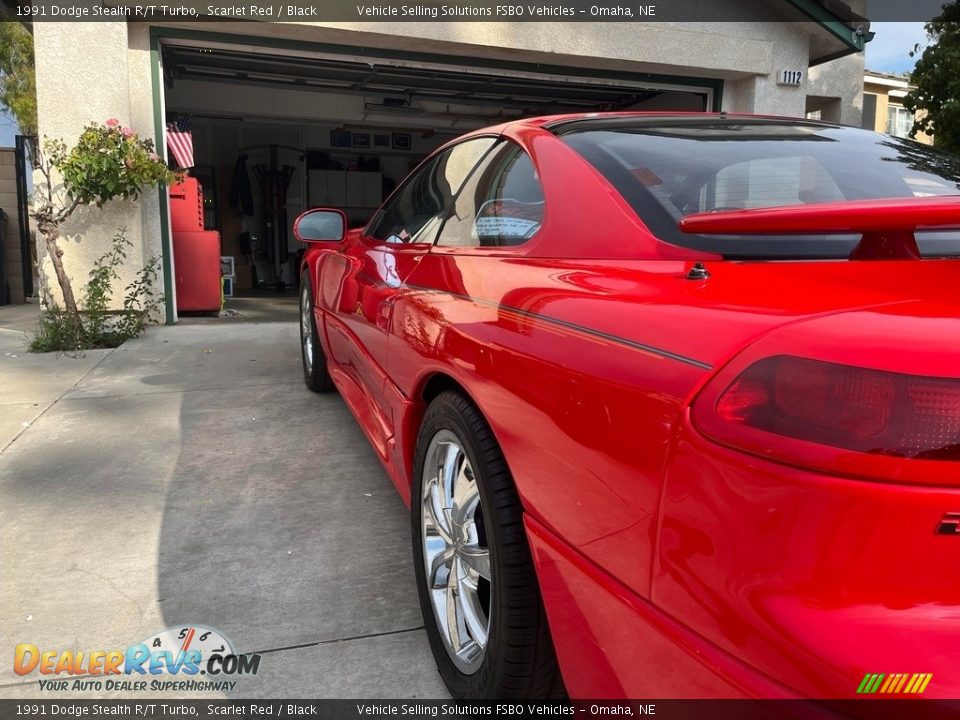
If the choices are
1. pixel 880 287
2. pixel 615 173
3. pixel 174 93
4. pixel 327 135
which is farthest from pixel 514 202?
pixel 327 135

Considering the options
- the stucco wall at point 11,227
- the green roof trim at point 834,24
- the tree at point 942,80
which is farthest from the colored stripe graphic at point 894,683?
the tree at point 942,80

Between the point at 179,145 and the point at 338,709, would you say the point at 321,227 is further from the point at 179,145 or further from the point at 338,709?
the point at 179,145

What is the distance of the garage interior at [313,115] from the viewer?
967 cm

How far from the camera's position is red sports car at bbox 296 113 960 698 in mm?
891

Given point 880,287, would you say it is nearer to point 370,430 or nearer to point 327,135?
point 370,430

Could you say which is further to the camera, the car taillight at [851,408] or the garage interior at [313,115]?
the garage interior at [313,115]

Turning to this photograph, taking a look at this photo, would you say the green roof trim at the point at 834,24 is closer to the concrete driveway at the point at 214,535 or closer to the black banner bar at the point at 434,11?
the black banner bar at the point at 434,11

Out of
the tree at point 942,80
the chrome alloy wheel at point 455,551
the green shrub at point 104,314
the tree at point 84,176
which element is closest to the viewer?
the chrome alloy wheel at point 455,551

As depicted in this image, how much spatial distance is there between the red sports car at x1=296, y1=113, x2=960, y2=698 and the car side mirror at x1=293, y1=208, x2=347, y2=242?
1.55 m

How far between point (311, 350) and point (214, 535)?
2.04 metres

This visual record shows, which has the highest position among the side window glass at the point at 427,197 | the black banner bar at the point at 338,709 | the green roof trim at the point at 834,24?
the green roof trim at the point at 834,24

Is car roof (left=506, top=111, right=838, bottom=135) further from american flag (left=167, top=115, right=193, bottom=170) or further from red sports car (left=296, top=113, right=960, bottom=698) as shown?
american flag (left=167, top=115, right=193, bottom=170)

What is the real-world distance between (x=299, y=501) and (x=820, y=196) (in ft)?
7.51

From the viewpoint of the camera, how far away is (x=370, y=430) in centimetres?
291
